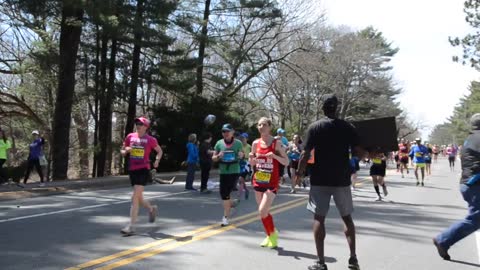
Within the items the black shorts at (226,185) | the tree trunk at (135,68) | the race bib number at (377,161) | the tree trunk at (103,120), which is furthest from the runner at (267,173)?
the tree trunk at (103,120)

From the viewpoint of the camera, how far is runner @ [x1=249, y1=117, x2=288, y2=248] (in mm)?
7098

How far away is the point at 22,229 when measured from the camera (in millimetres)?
8188

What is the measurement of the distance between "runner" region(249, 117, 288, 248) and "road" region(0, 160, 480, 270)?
329 mm

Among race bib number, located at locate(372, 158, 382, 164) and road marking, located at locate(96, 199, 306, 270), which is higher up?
race bib number, located at locate(372, 158, 382, 164)

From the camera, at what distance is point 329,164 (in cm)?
565

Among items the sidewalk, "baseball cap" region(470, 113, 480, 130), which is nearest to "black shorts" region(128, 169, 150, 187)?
"baseball cap" region(470, 113, 480, 130)

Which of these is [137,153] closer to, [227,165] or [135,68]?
[227,165]

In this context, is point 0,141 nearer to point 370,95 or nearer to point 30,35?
point 30,35

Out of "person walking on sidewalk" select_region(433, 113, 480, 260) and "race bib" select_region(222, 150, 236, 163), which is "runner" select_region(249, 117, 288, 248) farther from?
"person walking on sidewalk" select_region(433, 113, 480, 260)

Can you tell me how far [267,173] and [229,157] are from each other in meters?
1.79

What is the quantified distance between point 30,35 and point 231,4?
1182cm

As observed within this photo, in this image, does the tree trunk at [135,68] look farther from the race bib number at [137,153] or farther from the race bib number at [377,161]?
the race bib number at [137,153]

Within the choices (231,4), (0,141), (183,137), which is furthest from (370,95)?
(0,141)

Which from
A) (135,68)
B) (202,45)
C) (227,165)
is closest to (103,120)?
(135,68)
